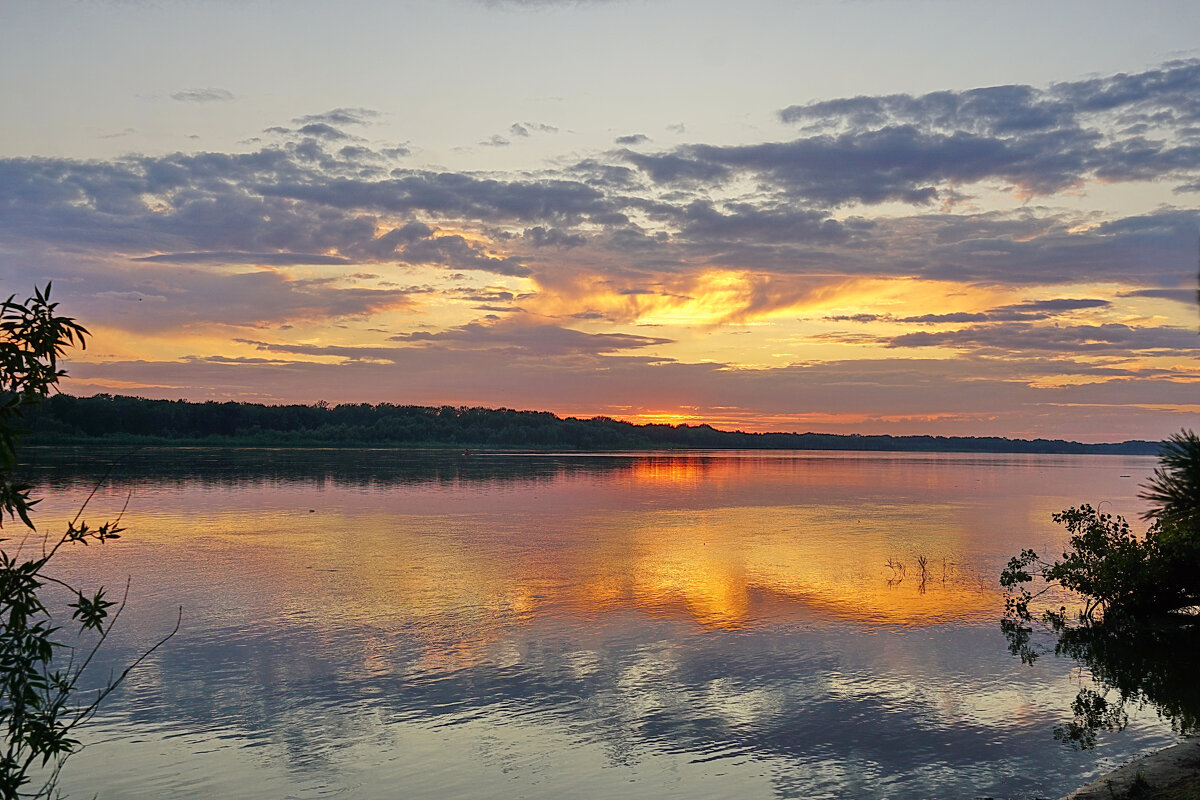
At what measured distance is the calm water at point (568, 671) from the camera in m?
→ 11.0

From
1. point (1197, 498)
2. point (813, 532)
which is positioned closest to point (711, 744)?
point (1197, 498)

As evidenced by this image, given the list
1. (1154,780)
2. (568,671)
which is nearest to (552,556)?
(568,671)

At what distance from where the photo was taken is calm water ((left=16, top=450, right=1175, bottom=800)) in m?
11.0

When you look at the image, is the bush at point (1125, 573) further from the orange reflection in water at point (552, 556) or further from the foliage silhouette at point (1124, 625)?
the orange reflection in water at point (552, 556)

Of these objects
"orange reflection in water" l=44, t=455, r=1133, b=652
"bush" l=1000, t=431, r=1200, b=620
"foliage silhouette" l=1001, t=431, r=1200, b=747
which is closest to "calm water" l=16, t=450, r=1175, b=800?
"orange reflection in water" l=44, t=455, r=1133, b=652

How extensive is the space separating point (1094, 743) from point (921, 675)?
338 centimetres

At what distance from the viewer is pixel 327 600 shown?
20.8 metres

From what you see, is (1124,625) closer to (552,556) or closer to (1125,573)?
(1125,573)

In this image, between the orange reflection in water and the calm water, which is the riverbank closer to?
the calm water

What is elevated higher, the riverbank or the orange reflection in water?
the riverbank

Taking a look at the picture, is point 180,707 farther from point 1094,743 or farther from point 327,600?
point 1094,743

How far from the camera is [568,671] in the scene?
50.0 ft

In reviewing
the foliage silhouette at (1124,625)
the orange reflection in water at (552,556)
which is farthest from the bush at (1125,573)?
the orange reflection in water at (552,556)

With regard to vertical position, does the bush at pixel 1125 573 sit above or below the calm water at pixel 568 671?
above
